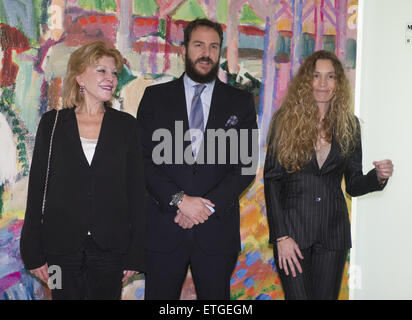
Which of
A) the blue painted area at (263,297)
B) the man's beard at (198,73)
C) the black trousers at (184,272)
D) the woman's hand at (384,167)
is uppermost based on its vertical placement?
the man's beard at (198,73)

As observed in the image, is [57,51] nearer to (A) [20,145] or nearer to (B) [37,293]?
(A) [20,145]

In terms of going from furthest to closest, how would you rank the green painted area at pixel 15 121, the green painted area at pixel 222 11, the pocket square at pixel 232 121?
the green painted area at pixel 222 11 < the green painted area at pixel 15 121 < the pocket square at pixel 232 121

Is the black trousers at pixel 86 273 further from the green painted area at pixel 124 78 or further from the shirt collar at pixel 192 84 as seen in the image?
the green painted area at pixel 124 78

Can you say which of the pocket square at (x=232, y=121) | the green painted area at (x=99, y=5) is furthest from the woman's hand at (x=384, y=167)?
the green painted area at (x=99, y=5)

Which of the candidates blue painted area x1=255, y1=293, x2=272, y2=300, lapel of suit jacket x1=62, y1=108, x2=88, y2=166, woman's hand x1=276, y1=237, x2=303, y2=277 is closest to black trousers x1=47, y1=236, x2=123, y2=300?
lapel of suit jacket x1=62, y1=108, x2=88, y2=166

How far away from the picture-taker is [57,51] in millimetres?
3400

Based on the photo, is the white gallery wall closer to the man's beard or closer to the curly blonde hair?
the curly blonde hair

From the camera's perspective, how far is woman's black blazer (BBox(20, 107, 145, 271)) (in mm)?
2609

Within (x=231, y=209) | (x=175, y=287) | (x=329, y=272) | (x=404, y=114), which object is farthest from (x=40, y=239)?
(x=404, y=114)

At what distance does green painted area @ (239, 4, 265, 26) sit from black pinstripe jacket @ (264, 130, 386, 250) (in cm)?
137

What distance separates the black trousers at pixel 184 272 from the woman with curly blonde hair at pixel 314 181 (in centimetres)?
38

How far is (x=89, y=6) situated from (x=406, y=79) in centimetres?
247

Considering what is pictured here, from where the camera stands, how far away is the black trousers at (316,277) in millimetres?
2668

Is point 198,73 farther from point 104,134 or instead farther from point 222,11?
point 222,11
